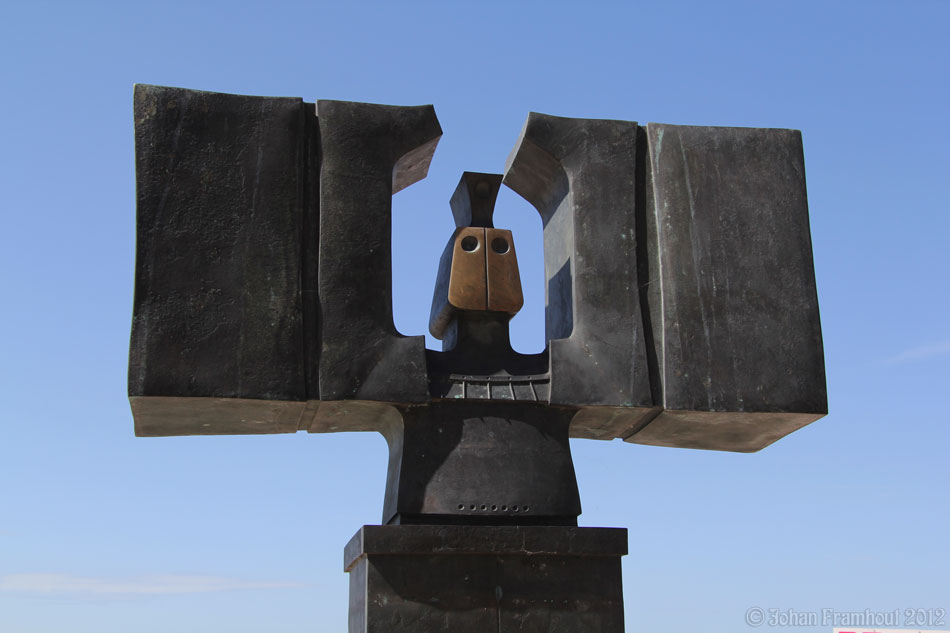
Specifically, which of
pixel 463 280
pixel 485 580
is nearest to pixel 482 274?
pixel 463 280

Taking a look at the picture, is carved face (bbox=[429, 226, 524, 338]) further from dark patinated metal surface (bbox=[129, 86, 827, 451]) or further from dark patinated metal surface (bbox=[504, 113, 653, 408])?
dark patinated metal surface (bbox=[504, 113, 653, 408])

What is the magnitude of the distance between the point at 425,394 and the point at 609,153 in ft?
6.89

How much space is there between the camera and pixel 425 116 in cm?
782

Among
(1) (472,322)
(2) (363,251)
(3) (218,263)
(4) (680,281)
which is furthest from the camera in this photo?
(1) (472,322)

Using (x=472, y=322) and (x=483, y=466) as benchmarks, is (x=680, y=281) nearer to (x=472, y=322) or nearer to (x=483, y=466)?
(x=472, y=322)

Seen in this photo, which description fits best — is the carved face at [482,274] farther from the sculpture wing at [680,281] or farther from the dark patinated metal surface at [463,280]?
the sculpture wing at [680,281]

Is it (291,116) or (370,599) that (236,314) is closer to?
(291,116)

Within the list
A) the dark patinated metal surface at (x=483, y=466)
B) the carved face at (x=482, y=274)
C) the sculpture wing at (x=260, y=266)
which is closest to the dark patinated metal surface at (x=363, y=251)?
the sculpture wing at (x=260, y=266)

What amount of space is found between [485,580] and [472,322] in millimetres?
1716

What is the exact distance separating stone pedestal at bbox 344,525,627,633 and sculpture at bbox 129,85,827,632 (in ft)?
0.04

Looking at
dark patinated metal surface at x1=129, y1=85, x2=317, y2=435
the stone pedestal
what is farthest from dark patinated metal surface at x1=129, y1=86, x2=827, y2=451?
the stone pedestal

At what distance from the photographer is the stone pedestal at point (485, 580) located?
6.84m

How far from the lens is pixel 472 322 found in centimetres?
776

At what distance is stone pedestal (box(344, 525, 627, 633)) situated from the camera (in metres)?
6.84
